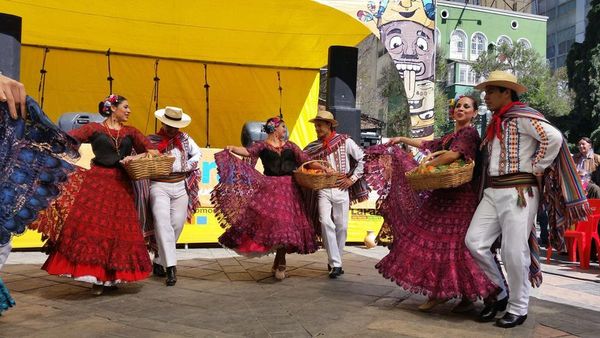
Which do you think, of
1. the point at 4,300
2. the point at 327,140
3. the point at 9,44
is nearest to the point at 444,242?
the point at 327,140

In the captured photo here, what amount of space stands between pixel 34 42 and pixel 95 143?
29.0 ft

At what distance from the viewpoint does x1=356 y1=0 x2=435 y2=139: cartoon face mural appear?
441 inches

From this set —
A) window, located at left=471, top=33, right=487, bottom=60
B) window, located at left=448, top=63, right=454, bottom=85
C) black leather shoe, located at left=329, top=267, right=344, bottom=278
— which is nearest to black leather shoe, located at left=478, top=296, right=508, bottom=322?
black leather shoe, located at left=329, top=267, right=344, bottom=278

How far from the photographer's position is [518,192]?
3.96 metres

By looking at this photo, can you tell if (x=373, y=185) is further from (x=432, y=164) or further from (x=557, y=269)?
(x=557, y=269)

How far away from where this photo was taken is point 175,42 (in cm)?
1277

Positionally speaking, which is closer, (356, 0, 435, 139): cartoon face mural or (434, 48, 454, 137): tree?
(356, 0, 435, 139): cartoon face mural

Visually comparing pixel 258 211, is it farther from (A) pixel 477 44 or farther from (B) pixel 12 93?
(A) pixel 477 44

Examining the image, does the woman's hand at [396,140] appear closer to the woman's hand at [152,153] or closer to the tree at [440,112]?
the woman's hand at [152,153]

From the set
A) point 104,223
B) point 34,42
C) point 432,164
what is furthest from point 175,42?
point 432,164

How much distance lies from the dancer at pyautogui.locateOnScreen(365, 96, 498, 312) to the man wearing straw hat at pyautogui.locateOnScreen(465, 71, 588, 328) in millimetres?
160

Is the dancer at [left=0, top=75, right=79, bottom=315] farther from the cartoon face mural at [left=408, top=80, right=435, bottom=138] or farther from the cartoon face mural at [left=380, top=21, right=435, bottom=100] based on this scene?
the cartoon face mural at [left=408, top=80, right=435, bottom=138]

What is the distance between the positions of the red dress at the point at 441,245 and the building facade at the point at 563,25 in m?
55.3

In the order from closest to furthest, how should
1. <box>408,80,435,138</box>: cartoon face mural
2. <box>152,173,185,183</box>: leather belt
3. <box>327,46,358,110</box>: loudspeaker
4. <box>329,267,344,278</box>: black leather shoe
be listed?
<box>152,173,185,183</box>: leather belt < <box>329,267,344,278</box>: black leather shoe < <box>327,46,358,110</box>: loudspeaker < <box>408,80,435,138</box>: cartoon face mural
